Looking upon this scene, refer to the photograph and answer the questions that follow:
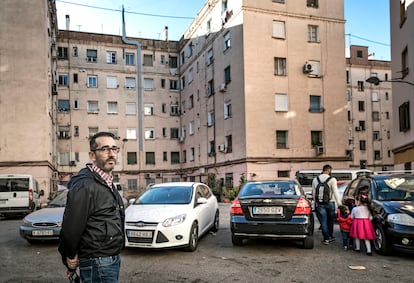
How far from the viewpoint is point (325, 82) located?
2875cm

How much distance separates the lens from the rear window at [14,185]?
16969mm

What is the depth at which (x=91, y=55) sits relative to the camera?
3903 cm

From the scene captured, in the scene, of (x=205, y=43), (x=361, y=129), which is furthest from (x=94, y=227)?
(x=361, y=129)

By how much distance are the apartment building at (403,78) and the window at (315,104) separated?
758 centimetres

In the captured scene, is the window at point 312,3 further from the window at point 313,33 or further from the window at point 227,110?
the window at point 227,110

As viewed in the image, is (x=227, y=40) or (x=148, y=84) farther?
(x=148, y=84)

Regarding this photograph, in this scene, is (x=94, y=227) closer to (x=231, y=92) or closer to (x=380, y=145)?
(x=231, y=92)

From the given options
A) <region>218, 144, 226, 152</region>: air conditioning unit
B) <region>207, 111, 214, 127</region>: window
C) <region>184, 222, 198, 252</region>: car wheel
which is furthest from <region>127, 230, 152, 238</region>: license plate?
<region>207, 111, 214, 127</region>: window

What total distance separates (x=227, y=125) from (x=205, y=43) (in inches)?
350

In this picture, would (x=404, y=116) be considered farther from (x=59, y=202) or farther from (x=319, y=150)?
(x=59, y=202)

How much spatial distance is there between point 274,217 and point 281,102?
2054cm

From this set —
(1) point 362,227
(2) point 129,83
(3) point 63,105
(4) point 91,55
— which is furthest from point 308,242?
(4) point 91,55

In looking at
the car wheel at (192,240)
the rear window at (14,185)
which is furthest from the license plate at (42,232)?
the rear window at (14,185)

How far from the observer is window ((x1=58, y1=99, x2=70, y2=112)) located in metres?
37.7
